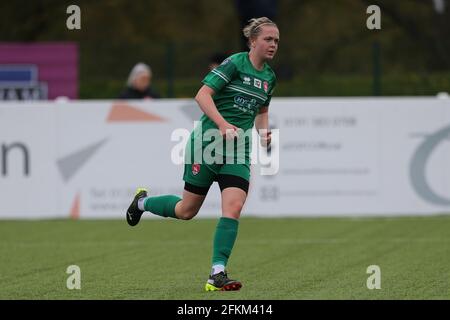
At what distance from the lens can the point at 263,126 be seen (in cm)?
931

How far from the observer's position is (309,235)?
43.7 ft

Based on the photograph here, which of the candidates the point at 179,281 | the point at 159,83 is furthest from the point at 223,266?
the point at 159,83

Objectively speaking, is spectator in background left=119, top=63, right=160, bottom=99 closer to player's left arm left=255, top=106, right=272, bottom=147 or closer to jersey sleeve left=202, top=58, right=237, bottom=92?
player's left arm left=255, top=106, right=272, bottom=147

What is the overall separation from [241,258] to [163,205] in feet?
6.31

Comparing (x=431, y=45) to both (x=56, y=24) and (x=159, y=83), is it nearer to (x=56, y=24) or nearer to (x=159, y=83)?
(x=159, y=83)

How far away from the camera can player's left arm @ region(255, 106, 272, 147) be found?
9.26 metres

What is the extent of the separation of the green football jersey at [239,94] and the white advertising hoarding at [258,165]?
633 cm

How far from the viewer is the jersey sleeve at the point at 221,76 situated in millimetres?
8703

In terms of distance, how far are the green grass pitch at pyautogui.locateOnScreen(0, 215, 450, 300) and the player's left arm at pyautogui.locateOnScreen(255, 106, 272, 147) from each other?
1045 mm

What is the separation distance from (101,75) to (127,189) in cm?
472
